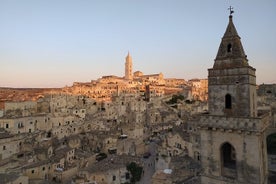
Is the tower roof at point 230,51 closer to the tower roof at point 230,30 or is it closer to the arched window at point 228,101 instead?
the tower roof at point 230,30

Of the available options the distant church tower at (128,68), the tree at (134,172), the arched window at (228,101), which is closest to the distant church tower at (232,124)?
the arched window at (228,101)

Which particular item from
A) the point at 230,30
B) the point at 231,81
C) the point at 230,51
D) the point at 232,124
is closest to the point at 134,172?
the point at 232,124

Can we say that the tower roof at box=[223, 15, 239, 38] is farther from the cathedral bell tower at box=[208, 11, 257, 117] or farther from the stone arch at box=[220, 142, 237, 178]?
the stone arch at box=[220, 142, 237, 178]

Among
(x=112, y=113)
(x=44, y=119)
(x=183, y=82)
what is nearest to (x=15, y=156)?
(x=44, y=119)

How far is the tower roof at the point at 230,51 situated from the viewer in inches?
484

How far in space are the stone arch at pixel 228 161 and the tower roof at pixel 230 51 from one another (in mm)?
4113

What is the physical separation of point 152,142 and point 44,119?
18341mm

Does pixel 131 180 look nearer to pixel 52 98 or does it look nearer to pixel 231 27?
pixel 231 27

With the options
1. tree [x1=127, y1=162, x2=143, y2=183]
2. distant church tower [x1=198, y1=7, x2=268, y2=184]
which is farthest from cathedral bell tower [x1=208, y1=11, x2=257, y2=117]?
tree [x1=127, y1=162, x2=143, y2=183]

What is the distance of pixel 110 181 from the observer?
24734 millimetres

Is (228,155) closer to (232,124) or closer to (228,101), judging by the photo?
(232,124)

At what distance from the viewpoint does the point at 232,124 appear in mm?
11883

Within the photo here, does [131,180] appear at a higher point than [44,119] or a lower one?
lower

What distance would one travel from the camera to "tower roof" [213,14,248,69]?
1229 centimetres
